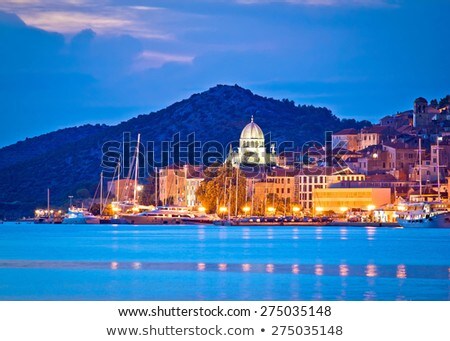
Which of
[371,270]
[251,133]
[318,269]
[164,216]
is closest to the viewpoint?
[371,270]

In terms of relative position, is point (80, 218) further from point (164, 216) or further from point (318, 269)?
point (318, 269)

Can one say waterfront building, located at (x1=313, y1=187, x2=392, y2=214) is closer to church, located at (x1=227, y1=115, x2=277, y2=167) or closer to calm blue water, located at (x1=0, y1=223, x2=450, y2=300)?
church, located at (x1=227, y1=115, x2=277, y2=167)

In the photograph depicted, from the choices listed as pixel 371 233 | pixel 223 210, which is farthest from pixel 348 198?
pixel 371 233

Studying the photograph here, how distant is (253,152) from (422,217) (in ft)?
146

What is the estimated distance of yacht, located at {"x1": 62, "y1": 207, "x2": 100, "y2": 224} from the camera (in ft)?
353

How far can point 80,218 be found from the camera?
108 metres

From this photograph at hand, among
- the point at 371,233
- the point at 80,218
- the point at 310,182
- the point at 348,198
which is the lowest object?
the point at 371,233

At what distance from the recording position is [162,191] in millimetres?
122375

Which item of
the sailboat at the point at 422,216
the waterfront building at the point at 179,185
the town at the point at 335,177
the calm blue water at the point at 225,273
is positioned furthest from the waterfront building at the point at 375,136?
the calm blue water at the point at 225,273

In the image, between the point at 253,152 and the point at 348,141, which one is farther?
the point at 253,152

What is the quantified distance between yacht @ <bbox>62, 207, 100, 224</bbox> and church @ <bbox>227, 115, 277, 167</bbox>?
1831 centimetres

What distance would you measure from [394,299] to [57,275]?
11.0 metres
